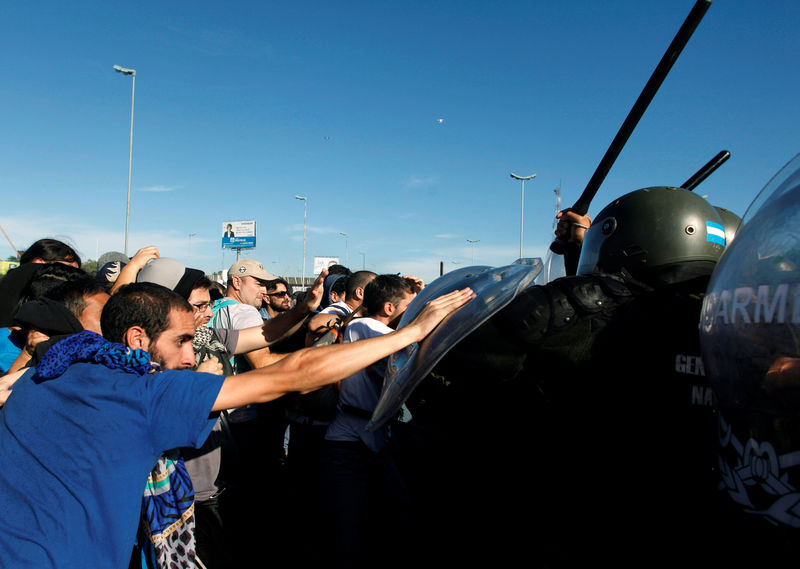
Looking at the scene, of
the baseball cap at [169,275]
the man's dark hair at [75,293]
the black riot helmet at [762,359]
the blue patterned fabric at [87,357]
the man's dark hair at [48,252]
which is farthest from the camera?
the man's dark hair at [48,252]

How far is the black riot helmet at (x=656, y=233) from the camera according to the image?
80.7 inches

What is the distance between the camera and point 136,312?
2051mm

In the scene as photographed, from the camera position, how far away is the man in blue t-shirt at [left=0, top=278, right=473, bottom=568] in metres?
1.66

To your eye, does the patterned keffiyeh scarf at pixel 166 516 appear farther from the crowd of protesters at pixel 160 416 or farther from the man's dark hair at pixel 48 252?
the man's dark hair at pixel 48 252

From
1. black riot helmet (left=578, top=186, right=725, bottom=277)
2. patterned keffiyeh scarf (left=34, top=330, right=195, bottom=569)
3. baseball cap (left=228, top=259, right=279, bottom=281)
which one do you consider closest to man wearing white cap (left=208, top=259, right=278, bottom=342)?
baseball cap (left=228, top=259, right=279, bottom=281)

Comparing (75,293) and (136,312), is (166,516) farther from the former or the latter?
(75,293)

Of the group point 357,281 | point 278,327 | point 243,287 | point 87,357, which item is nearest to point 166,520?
point 87,357

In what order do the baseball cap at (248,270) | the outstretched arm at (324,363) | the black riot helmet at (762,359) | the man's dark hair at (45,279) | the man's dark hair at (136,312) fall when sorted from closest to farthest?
the black riot helmet at (762,359) → the outstretched arm at (324,363) → the man's dark hair at (136,312) → the man's dark hair at (45,279) → the baseball cap at (248,270)

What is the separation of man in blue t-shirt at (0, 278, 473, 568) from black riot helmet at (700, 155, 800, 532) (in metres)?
0.93

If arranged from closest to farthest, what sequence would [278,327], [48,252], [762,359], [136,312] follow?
[762,359], [136,312], [278,327], [48,252]

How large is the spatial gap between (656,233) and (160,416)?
1.92 m

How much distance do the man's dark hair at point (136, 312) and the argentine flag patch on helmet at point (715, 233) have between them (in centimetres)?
215

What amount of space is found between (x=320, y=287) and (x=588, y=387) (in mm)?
2322

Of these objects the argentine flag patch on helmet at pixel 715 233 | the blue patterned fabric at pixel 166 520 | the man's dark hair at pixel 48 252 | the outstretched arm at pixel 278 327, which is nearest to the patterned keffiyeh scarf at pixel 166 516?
the blue patterned fabric at pixel 166 520
